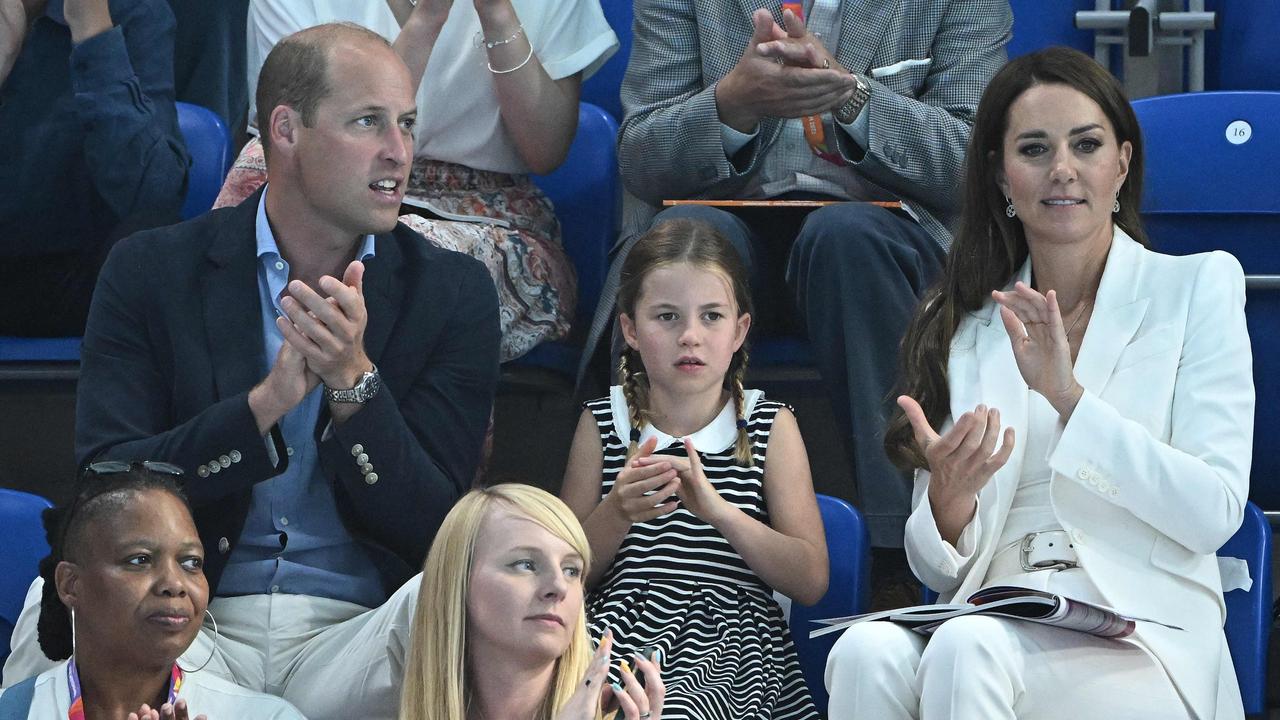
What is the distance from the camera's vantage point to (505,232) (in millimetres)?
3123

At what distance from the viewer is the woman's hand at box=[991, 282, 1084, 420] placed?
2.31 metres

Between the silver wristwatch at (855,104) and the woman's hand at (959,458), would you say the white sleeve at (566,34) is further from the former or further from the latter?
the woman's hand at (959,458)

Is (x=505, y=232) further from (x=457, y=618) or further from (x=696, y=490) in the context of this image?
(x=457, y=618)

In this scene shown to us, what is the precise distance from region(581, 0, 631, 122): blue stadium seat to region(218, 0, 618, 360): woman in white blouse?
1.43 feet

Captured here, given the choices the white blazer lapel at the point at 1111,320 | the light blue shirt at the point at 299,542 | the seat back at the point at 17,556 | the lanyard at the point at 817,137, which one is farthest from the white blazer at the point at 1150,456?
the seat back at the point at 17,556

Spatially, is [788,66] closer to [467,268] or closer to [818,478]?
[467,268]

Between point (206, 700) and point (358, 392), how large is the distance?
44cm

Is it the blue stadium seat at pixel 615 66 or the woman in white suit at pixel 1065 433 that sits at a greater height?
the blue stadium seat at pixel 615 66

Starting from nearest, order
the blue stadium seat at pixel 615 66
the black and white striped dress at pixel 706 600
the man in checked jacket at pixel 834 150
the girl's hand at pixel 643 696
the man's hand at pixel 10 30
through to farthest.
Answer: the girl's hand at pixel 643 696 → the black and white striped dress at pixel 706 600 → the man in checked jacket at pixel 834 150 → the man's hand at pixel 10 30 → the blue stadium seat at pixel 615 66

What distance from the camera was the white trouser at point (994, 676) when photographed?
211 cm

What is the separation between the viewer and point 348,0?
3393mm

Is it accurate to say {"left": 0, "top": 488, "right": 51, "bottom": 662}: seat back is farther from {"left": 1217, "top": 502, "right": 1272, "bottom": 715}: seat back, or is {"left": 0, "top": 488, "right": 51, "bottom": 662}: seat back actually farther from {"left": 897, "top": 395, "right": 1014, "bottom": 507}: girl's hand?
{"left": 1217, "top": 502, "right": 1272, "bottom": 715}: seat back

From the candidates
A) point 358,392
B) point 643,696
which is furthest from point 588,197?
point 643,696

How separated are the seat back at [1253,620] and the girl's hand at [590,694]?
896 millimetres
